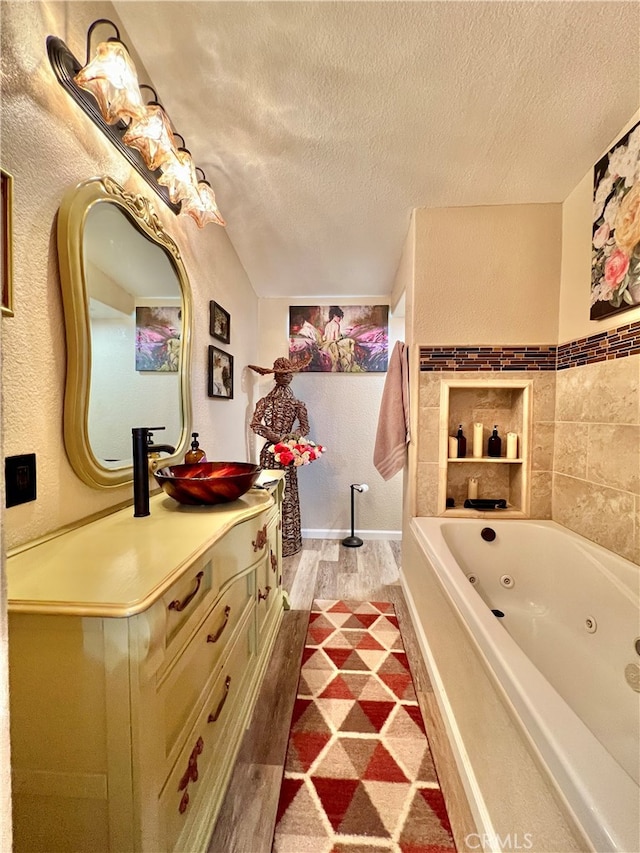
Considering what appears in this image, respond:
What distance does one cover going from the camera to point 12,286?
804 mm

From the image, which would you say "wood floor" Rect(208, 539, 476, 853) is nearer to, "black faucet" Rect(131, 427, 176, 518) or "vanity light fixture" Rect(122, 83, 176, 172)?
"black faucet" Rect(131, 427, 176, 518)

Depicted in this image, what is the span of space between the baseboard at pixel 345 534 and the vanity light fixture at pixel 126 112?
2.81 meters

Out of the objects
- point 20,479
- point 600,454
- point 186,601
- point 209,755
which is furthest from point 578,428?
point 20,479

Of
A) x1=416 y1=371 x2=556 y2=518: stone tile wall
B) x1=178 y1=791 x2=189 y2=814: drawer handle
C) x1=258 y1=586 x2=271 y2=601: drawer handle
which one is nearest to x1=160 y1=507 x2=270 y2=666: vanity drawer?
x1=258 y1=586 x2=271 y2=601: drawer handle

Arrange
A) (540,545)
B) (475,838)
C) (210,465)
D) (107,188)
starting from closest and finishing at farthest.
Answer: (475,838), (107,188), (210,465), (540,545)

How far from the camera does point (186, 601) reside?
0.84 meters

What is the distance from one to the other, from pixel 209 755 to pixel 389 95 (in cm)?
239

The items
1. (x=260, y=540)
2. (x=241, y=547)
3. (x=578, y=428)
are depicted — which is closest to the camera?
(x=241, y=547)

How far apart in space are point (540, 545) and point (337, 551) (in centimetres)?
168

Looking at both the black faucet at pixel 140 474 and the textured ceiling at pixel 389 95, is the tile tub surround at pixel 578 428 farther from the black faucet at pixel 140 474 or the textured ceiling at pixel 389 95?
the black faucet at pixel 140 474

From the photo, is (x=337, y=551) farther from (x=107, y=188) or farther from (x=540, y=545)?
(x=107, y=188)

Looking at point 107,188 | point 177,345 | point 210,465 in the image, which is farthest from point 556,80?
point 210,465

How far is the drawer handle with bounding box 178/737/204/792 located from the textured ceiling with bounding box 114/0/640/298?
2.20m

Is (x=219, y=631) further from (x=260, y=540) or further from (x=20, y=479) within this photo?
(x=20, y=479)
